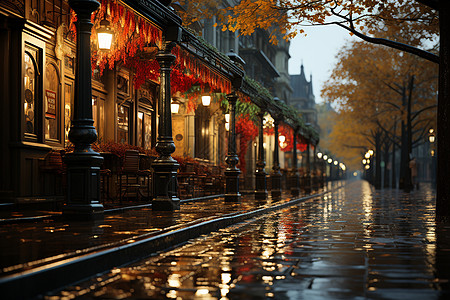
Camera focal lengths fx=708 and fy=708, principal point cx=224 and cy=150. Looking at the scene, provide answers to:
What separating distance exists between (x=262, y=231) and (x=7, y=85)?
5.45m

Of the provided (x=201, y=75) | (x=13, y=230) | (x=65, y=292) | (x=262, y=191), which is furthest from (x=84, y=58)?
(x=262, y=191)

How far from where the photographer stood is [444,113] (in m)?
14.5

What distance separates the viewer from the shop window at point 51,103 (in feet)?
47.6

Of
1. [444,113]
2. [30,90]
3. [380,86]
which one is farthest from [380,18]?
[380,86]

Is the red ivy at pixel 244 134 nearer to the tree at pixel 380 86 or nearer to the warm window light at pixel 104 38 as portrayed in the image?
the tree at pixel 380 86

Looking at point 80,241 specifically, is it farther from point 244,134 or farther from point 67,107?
point 244,134

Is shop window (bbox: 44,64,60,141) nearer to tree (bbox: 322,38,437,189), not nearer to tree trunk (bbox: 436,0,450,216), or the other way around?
tree trunk (bbox: 436,0,450,216)

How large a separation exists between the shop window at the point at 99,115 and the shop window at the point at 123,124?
0.98 meters

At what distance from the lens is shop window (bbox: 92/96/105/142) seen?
62.1 ft

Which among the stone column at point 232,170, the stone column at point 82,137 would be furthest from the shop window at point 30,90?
the stone column at point 232,170

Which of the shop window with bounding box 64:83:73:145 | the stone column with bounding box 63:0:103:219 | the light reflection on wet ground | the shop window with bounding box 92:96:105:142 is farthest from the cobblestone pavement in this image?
the shop window with bounding box 92:96:105:142

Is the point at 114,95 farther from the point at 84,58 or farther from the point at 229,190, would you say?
the point at 84,58

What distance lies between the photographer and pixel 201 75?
17.7m

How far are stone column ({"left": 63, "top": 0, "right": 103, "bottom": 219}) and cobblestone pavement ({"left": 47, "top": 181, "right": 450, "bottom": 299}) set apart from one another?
1902 millimetres
